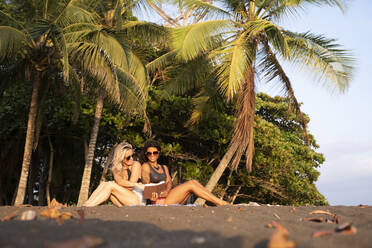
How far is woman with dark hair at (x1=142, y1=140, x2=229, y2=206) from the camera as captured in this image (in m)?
5.53

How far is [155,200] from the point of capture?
5.56m

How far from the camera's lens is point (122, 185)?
5.61m

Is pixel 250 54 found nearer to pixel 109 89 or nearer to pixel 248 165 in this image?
pixel 248 165

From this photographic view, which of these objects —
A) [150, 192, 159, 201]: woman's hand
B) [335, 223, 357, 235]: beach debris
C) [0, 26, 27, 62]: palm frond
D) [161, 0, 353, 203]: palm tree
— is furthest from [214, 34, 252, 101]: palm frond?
[335, 223, 357, 235]: beach debris

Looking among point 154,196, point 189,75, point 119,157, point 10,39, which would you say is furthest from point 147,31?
point 154,196

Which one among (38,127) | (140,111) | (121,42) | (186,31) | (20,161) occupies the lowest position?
(20,161)

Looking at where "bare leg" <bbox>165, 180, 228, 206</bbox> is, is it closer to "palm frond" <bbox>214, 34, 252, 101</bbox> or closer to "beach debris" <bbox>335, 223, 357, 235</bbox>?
"beach debris" <bbox>335, 223, 357, 235</bbox>

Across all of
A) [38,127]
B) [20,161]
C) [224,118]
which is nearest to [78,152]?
[20,161]

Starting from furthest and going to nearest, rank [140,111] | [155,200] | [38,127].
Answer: [38,127], [140,111], [155,200]

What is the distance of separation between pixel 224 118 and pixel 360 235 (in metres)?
10.6

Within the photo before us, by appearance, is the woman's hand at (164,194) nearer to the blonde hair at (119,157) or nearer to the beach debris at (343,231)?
the blonde hair at (119,157)

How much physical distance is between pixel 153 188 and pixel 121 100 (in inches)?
202

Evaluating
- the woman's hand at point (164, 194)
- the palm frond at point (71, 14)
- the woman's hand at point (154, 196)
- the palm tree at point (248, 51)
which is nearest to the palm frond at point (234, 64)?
the palm tree at point (248, 51)

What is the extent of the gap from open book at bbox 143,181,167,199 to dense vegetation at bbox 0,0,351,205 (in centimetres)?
339
